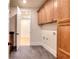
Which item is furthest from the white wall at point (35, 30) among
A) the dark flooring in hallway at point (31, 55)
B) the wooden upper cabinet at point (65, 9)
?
the wooden upper cabinet at point (65, 9)

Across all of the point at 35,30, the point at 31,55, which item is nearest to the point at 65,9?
the point at 31,55

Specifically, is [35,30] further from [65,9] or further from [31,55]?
[65,9]

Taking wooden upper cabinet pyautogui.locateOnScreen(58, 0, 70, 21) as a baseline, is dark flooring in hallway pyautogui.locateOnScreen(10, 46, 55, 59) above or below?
below

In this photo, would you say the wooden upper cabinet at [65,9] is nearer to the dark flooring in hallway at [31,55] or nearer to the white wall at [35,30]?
the dark flooring in hallway at [31,55]

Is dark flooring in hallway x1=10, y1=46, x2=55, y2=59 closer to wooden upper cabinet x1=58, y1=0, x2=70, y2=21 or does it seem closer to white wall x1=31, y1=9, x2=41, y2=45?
white wall x1=31, y1=9, x2=41, y2=45

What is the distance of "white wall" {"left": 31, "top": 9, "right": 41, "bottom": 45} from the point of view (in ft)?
28.3

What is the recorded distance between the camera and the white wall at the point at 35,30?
864 cm

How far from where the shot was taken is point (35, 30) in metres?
8.69

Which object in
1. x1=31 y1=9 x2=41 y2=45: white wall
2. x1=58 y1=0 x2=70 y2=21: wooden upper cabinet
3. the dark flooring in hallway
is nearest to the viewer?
x1=58 y1=0 x2=70 y2=21: wooden upper cabinet

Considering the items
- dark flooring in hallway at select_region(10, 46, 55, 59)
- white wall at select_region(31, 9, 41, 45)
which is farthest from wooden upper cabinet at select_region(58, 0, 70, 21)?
white wall at select_region(31, 9, 41, 45)
